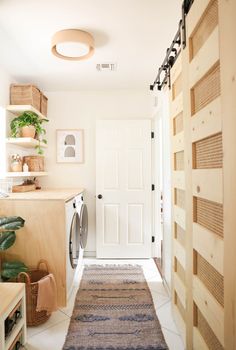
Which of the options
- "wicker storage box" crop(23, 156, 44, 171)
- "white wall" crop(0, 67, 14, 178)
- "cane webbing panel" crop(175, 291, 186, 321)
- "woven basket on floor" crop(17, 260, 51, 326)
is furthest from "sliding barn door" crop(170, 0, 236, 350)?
"wicker storage box" crop(23, 156, 44, 171)

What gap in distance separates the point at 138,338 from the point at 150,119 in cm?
269

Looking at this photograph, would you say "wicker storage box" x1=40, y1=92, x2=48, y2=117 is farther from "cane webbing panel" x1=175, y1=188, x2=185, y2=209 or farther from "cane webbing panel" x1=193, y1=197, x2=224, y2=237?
"cane webbing panel" x1=193, y1=197, x2=224, y2=237

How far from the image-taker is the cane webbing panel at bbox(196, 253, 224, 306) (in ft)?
3.49

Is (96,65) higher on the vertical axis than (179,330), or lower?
higher

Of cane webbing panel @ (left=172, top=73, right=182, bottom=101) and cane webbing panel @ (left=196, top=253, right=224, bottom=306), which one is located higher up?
cane webbing panel @ (left=172, top=73, right=182, bottom=101)

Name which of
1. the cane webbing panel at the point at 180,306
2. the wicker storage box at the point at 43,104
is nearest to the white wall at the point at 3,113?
the wicker storage box at the point at 43,104

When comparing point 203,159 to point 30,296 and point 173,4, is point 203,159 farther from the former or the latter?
point 30,296

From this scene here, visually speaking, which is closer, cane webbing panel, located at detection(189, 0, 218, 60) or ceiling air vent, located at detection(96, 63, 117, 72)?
cane webbing panel, located at detection(189, 0, 218, 60)

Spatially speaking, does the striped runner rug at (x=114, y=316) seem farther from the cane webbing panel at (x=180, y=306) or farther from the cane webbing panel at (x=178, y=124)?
the cane webbing panel at (x=178, y=124)

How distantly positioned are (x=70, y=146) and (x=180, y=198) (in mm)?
2255

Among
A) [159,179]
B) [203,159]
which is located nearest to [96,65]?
[159,179]

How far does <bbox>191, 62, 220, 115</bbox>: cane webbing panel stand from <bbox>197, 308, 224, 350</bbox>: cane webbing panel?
3.42 ft

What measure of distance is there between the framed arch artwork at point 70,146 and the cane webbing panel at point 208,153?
2589 millimetres

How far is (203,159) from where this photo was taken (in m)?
1.25
